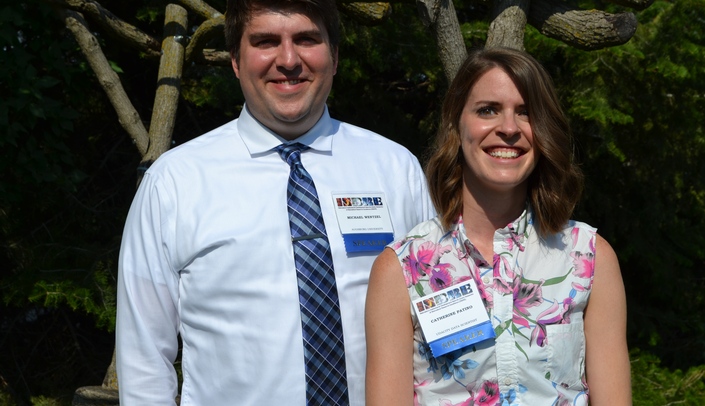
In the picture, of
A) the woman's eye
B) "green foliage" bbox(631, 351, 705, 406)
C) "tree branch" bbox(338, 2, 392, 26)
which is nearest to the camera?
the woman's eye

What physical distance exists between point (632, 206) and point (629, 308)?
73cm

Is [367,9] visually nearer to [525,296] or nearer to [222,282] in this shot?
[222,282]

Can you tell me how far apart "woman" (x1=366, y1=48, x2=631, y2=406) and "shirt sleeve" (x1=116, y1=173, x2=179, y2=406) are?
54 centimetres

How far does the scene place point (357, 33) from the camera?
5.44 meters

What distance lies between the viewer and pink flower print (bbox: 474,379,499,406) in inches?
78.7

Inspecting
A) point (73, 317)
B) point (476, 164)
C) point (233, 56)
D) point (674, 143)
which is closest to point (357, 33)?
point (674, 143)

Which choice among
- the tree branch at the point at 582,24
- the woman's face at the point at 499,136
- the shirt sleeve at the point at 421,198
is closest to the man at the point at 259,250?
the shirt sleeve at the point at 421,198

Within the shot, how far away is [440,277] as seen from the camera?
2.07m

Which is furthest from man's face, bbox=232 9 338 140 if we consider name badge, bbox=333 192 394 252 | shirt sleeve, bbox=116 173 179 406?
shirt sleeve, bbox=116 173 179 406

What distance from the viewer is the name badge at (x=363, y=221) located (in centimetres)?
227

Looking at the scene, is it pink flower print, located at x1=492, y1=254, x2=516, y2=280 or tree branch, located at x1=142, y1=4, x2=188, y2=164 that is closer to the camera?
pink flower print, located at x1=492, y1=254, x2=516, y2=280

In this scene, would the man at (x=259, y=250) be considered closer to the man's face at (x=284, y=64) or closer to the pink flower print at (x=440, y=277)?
the man's face at (x=284, y=64)

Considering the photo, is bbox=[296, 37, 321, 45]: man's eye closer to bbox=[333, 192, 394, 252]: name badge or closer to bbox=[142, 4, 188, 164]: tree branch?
bbox=[333, 192, 394, 252]: name badge

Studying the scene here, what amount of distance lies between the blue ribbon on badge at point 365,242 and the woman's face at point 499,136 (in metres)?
0.33
